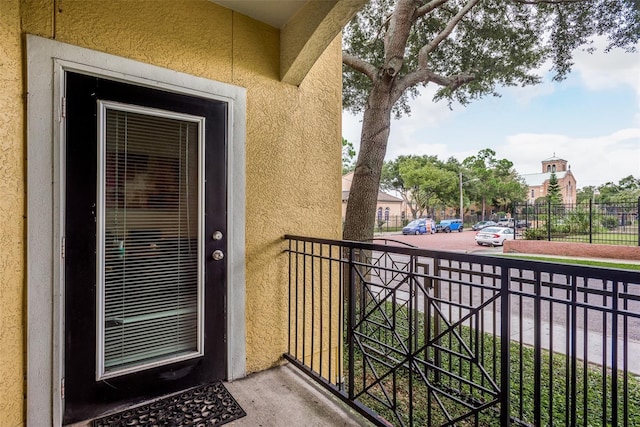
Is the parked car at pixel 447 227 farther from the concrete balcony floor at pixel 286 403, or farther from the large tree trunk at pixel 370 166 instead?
the concrete balcony floor at pixel 286 403

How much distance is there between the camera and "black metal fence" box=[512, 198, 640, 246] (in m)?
9.26

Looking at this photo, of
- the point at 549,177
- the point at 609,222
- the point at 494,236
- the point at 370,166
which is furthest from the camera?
the point at 549,177

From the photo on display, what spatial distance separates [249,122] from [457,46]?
17.8 ft

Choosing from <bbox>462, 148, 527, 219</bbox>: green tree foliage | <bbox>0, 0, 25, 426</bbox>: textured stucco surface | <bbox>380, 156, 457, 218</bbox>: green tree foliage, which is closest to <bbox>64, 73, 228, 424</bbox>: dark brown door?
<bbox>0, 0, 25, 426</bbox>: textured stucco surface

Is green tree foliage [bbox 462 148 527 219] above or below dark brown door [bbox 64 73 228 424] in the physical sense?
above

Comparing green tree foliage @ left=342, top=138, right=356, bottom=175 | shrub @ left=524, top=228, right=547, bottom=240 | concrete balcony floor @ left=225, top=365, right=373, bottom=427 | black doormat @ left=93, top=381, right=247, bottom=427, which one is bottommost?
concrete balcony floor @ left=225, top=365, right=373, bottom=427

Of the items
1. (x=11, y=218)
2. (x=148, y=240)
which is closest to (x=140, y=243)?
(x=148, y=240)

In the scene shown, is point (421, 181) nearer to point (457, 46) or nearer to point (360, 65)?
point (457, 46)

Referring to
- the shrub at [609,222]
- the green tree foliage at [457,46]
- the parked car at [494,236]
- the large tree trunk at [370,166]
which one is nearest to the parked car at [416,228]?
the parked car at [494,236]

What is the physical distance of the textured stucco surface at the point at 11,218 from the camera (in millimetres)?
1427

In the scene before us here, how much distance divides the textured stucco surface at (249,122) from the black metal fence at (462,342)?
25cm

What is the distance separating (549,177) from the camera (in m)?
39.6

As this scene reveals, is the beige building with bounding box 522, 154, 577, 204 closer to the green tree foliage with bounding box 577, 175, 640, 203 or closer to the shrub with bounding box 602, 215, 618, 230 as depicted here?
the green tree foliage with bounding box 577, 175, 640, 203

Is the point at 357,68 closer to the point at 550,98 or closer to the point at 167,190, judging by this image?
the point at 167,190
